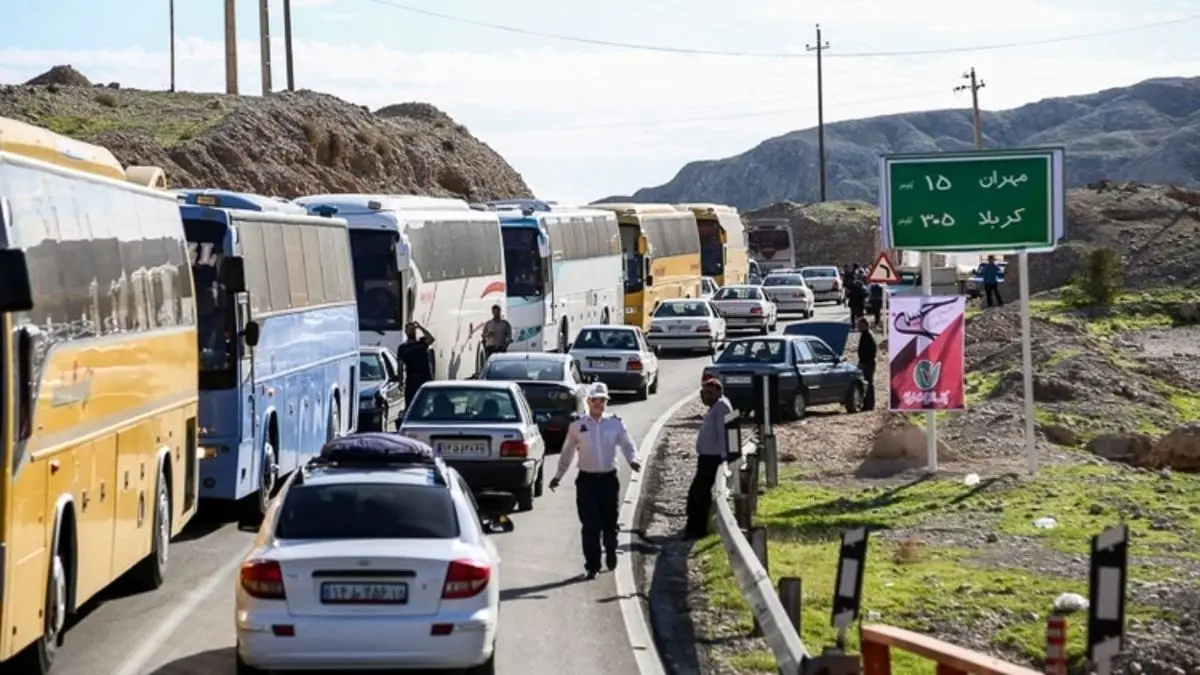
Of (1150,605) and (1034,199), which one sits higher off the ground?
(1034,199)

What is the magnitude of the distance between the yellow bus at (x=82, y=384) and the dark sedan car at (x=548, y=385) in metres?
10.5

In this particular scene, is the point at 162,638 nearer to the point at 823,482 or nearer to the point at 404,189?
the point at 823,482

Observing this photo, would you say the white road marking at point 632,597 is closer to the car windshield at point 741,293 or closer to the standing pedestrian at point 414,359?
the standing pedestrian at point 414,359

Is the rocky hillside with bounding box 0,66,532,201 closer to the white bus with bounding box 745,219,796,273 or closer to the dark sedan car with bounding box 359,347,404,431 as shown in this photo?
the white bus with bounding box 745,219,796,273

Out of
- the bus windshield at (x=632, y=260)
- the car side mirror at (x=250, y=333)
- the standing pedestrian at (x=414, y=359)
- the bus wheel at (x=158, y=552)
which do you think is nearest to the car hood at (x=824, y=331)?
the bus windshield at (x=632, y=260)

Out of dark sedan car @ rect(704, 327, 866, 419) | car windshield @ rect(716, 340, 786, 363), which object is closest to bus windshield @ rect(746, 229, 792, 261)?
dark sedan car @ rect(704, 327, 866, 419)

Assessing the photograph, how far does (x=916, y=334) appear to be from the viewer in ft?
86.8

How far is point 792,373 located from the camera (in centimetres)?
3569

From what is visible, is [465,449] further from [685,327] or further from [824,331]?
[685,327]

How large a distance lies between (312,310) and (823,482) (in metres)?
6.53

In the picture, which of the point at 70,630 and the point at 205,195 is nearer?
the point at 70,630

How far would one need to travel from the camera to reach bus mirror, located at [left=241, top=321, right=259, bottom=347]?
2100cm

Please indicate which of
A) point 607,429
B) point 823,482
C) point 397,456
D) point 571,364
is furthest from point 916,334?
point 397,456

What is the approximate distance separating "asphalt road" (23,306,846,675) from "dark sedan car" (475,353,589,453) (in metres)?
6.96
